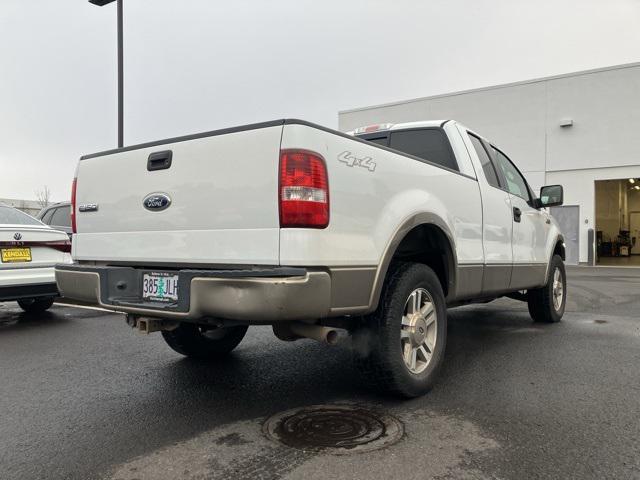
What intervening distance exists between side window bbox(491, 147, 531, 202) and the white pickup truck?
1.21 meters

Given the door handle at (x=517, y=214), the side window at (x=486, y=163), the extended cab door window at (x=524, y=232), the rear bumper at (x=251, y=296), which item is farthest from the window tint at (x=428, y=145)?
the rear bumper at (x=251, y=296)

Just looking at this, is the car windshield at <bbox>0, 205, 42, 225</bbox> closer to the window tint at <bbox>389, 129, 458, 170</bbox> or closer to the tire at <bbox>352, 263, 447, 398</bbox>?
the window tint at <bbox>389, 129, 458, 170</bbox>

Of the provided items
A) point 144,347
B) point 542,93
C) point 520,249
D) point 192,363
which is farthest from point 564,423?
point 542,93

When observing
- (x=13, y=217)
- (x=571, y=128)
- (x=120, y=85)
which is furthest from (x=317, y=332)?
(x=571, y=128)

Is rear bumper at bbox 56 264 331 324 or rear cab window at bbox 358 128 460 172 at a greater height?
rear cab window at bbox 358 128 460 172

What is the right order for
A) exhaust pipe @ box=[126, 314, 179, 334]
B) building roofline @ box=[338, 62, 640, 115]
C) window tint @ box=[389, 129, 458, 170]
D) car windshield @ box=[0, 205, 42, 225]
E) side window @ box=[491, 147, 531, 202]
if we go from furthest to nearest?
building roofline @ box=[338, 62, 640, 115]
car windshield @ box=[0, 205, 42, 225]
side window @ box=[491, 147, 531, 202]
window tint @ box=[389, 129, 458, 170]
exhaust pipe @ box=[126, 314, 179, 334]

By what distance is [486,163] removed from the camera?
4824mm

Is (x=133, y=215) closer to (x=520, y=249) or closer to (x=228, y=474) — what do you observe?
(x=228, y=474)

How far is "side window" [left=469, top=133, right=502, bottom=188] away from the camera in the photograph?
4723mm

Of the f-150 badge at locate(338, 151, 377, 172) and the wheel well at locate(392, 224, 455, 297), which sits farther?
the wheel well at locate(392, 224, 455, 297)

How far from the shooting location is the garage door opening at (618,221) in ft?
91.9

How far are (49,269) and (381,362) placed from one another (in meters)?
4.86

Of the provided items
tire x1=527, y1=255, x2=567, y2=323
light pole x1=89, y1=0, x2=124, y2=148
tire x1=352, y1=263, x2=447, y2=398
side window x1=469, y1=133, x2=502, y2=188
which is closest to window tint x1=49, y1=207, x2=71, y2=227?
light pole x1=89, y1=0, x2=124, y2=148

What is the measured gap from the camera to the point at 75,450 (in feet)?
8.79
